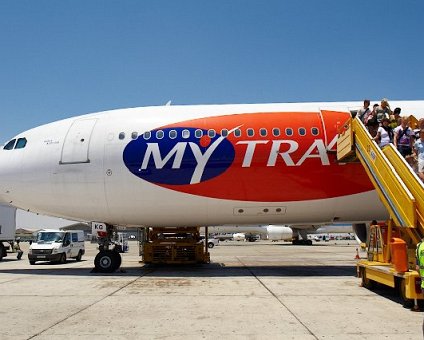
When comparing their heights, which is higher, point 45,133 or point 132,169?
point 45,133

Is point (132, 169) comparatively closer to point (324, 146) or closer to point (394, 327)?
point (324, 146)

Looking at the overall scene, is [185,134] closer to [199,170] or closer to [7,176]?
[199,170]

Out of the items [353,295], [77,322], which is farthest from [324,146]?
[77,322]

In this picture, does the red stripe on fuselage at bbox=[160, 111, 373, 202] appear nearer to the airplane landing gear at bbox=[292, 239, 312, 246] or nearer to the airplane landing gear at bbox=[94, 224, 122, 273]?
the airplane landing gear at bbox=[94, 224, 122, 273]

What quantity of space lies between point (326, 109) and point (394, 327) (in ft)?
29.7

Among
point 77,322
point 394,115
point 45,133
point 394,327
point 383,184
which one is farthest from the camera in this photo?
point 45,133

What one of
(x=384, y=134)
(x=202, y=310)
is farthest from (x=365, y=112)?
(x=202, y=310)

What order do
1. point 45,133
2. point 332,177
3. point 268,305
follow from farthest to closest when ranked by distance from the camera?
point 45,133, point 332,177, point 268,305

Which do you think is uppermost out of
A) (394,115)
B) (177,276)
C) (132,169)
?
(394,115)

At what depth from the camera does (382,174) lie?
32.2 feet

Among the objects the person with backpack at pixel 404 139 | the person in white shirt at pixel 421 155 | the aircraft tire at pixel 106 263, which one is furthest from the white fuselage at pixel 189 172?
the person in white shirt at pixel 421 155

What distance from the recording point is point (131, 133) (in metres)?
14.2

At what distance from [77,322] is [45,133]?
32.3ft

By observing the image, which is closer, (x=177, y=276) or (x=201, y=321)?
(x=201, y=321)
